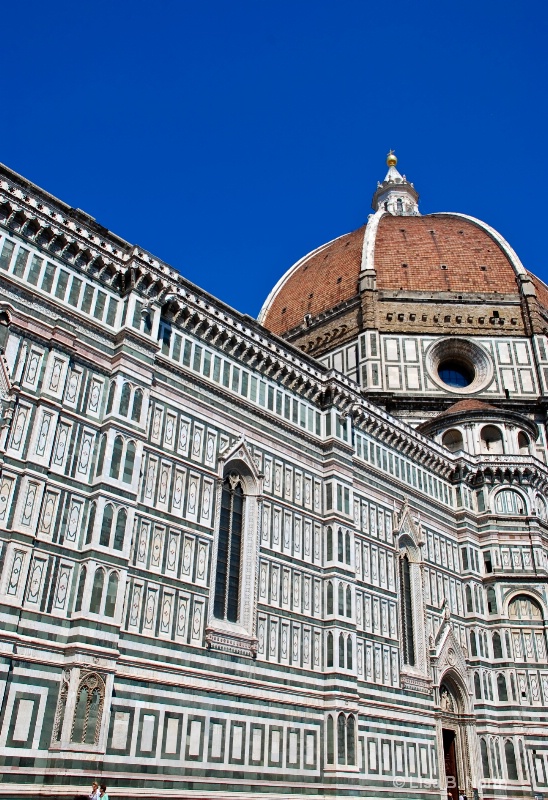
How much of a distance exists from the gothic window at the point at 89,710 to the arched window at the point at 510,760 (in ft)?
57.6

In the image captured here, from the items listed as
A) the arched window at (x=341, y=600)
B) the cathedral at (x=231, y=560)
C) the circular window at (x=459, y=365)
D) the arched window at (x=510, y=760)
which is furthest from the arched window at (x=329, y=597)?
the circular window at (x=459, y=365)

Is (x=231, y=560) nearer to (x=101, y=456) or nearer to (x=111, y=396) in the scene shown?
(x=101, y=456)

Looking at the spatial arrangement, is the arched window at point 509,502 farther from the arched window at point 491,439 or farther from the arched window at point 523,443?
the arched window at point 523,443

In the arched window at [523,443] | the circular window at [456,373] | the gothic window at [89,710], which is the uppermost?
the circular window at [456,373]

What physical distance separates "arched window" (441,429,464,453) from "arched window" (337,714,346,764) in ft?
49.9

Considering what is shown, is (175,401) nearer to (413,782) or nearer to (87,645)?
(87,645)

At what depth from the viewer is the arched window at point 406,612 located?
86.9 ft

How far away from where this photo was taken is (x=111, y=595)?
17.3 m

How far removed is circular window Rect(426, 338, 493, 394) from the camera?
131 ft

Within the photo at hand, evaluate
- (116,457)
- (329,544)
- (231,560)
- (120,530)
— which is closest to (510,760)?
(329,544)

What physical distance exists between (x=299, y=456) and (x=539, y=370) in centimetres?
2048

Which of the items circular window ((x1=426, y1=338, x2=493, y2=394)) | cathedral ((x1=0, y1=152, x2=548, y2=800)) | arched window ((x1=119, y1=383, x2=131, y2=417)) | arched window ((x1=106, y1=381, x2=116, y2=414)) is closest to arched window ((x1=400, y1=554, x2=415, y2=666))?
cathedral ((x1=0, y1=152, x2=548, y2=800))

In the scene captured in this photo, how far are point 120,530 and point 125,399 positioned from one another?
3532 mm

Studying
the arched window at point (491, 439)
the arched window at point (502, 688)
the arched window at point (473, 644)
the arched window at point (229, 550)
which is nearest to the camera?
the arched window at point (229, 550)
